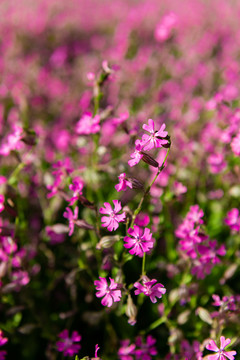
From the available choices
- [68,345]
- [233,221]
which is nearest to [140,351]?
[68,345]

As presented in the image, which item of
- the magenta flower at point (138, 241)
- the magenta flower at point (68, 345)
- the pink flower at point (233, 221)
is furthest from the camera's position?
the pink flower at point (233, 221)

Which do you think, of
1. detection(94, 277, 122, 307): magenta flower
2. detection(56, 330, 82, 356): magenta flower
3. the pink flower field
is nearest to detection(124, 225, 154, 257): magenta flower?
the pink flower field

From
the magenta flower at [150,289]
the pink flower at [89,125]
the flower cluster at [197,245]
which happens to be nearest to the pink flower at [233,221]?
the flower cluster at [197,245]

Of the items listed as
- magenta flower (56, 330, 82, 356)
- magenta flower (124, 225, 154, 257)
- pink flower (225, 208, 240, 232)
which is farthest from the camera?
pink flower (225, 208, 240, 232)

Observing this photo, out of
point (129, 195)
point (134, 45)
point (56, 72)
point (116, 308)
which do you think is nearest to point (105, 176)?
point (129, 195)

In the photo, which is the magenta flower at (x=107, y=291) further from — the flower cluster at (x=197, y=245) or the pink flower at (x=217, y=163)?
the pink flower at (x=217, y=163)

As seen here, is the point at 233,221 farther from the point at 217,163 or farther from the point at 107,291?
the point at 107,291

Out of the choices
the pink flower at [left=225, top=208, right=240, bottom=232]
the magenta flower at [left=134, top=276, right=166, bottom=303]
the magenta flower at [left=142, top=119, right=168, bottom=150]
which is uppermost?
the magenta flower at [left=142, top=119, right=168, bottom=150]

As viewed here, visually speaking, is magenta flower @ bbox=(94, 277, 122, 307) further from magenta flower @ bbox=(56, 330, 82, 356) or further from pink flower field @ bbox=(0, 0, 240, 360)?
magenta flower @ bbox=(56, 330, 82, 356)

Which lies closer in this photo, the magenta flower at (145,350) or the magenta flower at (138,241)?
the magenta flower at (138,241)
